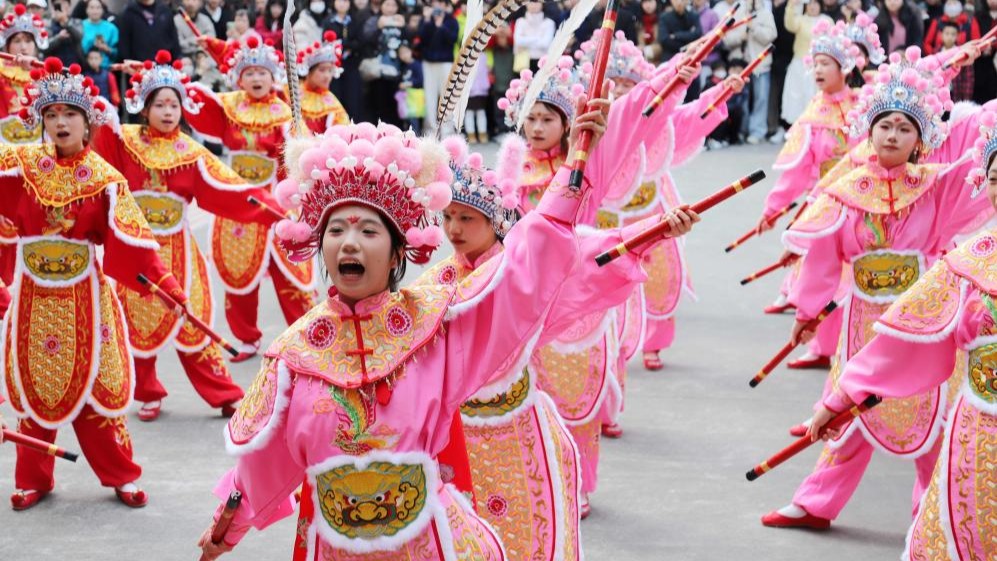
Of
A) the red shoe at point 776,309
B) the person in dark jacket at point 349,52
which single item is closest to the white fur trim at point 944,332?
the red shoe at point 776,309

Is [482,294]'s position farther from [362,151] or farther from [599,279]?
[599,279]

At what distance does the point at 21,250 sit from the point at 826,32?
4455mm

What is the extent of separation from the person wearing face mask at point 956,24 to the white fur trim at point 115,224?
11033 millimetres

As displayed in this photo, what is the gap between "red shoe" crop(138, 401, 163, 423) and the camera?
648cm

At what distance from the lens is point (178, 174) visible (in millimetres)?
6352

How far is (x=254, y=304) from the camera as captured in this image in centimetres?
756

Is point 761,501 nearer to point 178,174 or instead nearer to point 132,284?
point 132,284

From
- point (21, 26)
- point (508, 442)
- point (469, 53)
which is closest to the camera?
point (469, 53)

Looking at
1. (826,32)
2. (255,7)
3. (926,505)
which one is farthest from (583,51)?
(255,7)

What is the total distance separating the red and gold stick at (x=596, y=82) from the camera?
2.62 m

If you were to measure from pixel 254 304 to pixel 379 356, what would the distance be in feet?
16.2

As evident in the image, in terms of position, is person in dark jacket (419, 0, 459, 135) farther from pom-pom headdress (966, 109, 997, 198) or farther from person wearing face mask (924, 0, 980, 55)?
pom-pom headdress (966, 109, 997, 198)

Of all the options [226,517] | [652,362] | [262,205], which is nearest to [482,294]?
[226,517]

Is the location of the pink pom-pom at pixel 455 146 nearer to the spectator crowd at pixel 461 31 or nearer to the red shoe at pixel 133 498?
the red shoe at pixel 133 498
